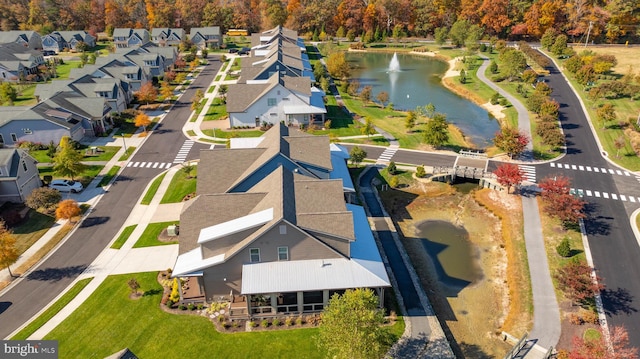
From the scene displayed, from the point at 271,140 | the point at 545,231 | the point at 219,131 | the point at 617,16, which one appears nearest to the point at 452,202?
the point at 545,231

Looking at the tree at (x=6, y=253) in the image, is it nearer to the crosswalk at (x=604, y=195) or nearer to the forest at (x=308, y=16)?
the crosswalk at (x=604, y=195)

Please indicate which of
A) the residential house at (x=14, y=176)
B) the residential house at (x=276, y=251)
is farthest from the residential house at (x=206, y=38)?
the residential house at (x=276, y=251)

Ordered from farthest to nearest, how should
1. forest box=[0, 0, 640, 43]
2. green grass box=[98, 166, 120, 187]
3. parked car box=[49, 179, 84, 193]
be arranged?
forest box=[0, 0, 640, 43] → green grass box=[98, 166, 120, 187] → parked car box=[49, 179, 84, 193]

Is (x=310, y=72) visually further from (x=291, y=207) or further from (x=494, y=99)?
(x=291, y=207)

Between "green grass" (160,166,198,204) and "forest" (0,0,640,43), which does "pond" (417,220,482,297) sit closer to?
"green grass" (160,166,198,204)

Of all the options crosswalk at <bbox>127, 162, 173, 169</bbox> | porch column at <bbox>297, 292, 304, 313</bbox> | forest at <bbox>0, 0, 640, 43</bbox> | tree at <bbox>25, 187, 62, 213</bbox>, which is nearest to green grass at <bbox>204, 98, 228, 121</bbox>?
crosswalk at <bbox>127, 162, 173, 169</bbox>

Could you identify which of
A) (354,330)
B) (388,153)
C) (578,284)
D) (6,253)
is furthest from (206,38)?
(578,284)
